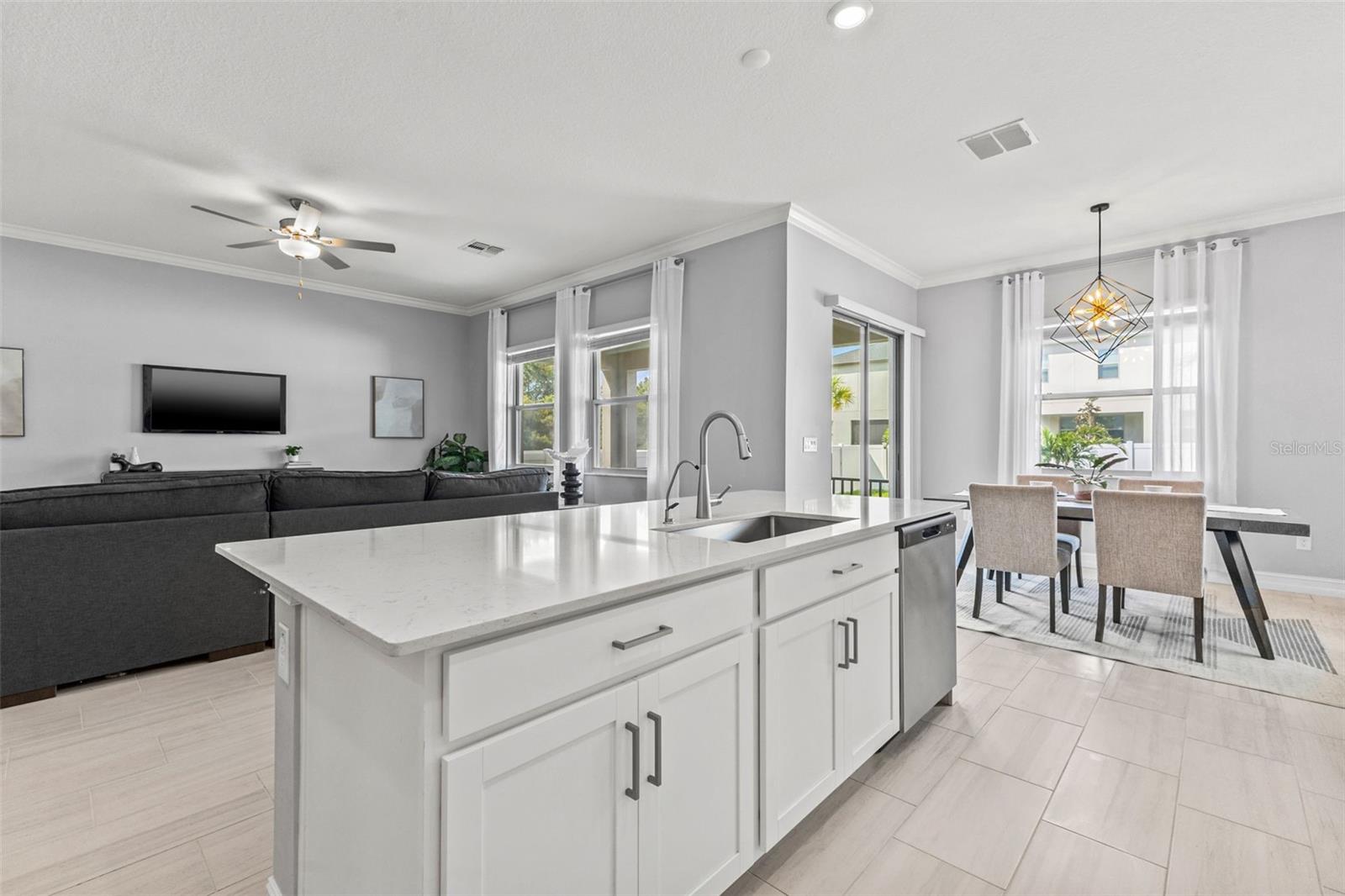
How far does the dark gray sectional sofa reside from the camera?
92.4 inches

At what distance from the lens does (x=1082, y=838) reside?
5.27 ft

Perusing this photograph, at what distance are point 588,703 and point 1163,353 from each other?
5.19m

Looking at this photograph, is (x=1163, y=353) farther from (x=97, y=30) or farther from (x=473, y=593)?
(x=97, y=30)

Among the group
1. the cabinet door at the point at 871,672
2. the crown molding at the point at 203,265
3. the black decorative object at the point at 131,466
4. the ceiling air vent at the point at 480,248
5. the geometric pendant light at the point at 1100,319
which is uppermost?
the ceiling air vent at the point at 480,248

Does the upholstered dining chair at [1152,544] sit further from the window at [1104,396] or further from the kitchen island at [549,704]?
the kitchen island at [549,704]

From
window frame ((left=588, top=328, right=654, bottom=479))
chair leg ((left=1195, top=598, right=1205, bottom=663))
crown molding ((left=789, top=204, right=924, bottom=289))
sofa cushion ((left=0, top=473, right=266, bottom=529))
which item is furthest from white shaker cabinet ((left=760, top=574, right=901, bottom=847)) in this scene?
window frame ((left=588, top=328, right=654, bottom=479))

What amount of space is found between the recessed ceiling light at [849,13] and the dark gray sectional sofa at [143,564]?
2.97 m

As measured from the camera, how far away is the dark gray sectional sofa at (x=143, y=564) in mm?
2348

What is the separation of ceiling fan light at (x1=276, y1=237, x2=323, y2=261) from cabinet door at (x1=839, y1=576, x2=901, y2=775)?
4039 millimetres

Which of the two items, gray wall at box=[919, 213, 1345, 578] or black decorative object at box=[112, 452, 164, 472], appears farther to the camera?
black decorative object at box=[112, 452, 164, 472]

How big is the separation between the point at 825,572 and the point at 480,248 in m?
4.34

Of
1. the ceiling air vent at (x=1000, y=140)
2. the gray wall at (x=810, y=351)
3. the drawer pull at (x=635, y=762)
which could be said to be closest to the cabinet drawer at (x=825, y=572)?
the drawer pull at (x=635, y=762)

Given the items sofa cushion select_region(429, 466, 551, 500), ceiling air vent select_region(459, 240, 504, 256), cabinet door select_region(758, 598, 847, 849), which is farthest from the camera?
ceiling air vent select_region(459, 240, 504, 256)

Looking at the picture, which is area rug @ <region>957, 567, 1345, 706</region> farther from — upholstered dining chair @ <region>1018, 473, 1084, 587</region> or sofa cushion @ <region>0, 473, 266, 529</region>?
sofa cushion @ <region>0, 473, 266, 529</region>
